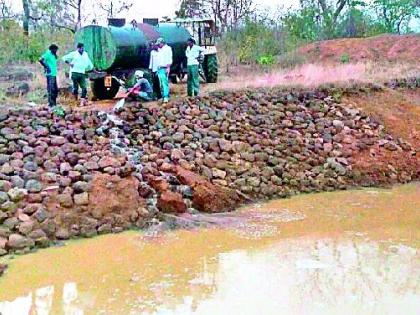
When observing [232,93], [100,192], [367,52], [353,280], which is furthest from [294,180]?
[367,52]

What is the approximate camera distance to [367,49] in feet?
80.3

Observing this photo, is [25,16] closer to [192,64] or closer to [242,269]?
[192,64]

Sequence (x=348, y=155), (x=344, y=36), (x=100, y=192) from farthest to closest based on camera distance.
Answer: (x=344, y=36)
(x=348, y=155)
(x=100, y=192)

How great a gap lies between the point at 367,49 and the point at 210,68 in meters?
8.75

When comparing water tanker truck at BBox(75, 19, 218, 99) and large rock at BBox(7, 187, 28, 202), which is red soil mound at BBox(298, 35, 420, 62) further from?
large rock at BBox(7, 187, 28, 202)

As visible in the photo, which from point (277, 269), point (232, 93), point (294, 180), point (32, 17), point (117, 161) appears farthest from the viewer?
point (32, 17)

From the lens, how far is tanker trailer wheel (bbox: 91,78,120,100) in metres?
15.1

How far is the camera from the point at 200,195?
1128 centimetres

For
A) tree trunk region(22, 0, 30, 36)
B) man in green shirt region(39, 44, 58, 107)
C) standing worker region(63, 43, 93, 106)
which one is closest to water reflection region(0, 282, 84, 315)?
man in green shirt region(39, 44, 58, 107)

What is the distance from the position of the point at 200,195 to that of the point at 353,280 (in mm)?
3560

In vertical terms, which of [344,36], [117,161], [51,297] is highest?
[344,36]

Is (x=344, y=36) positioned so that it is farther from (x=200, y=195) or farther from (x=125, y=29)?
(x=200, y=195)

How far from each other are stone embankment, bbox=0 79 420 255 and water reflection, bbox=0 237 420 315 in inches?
75.9

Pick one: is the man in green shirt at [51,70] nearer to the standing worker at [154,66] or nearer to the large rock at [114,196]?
the standing worker at [154,66]
